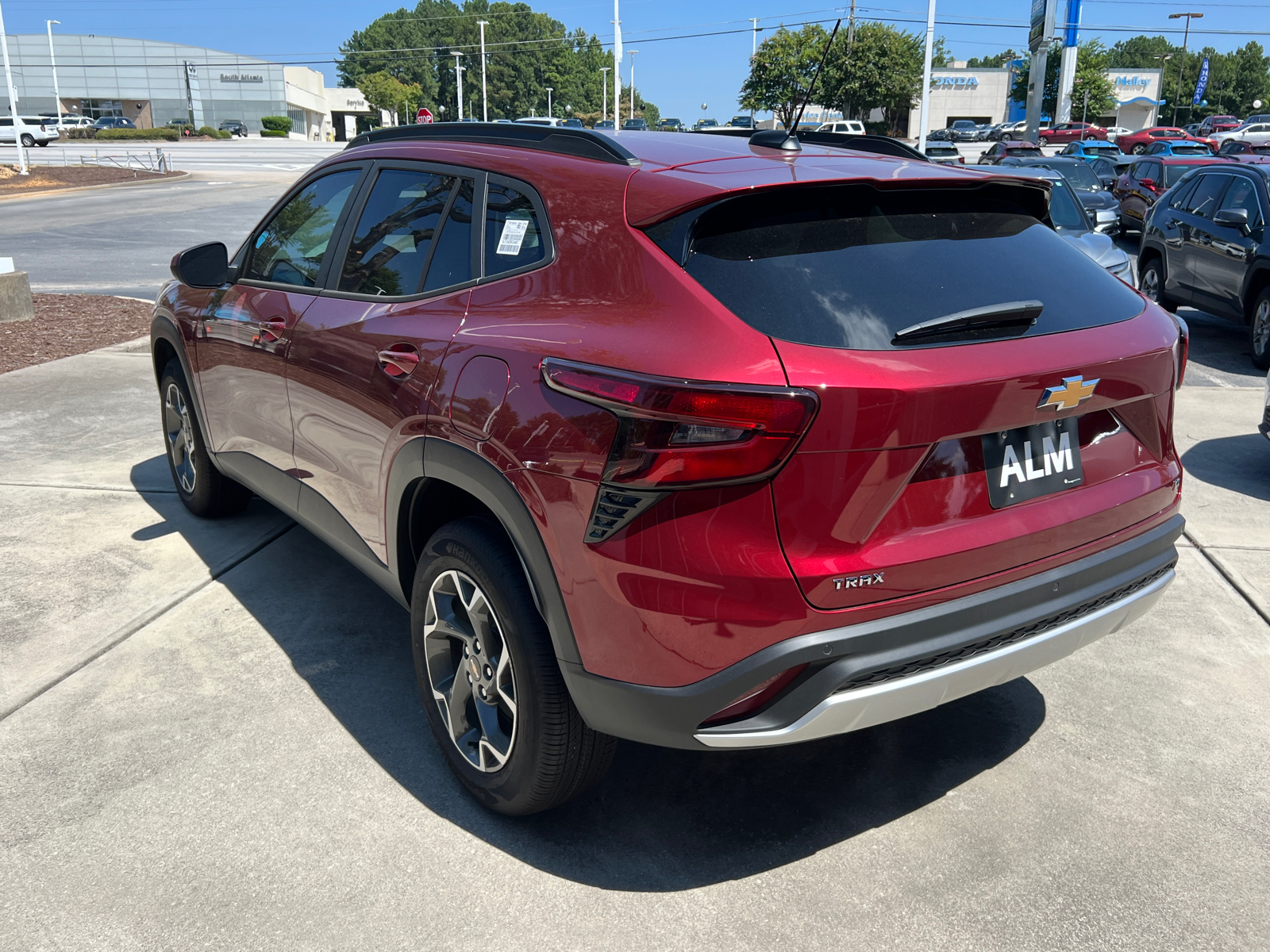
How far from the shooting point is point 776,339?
7.45 ft

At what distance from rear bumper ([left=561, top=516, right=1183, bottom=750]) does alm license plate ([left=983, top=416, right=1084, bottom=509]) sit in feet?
0.70

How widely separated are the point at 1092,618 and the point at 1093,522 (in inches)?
9.8

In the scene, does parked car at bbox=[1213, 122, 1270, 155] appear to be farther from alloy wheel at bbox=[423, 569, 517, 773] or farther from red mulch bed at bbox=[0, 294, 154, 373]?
alloy wheel at bbox=[423, 569, 517, 773]

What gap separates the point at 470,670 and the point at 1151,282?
1136 centimetres

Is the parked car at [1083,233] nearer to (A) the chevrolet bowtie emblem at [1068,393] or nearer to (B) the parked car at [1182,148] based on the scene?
(A) the chevrolet bowtie emblem at [1068,393]

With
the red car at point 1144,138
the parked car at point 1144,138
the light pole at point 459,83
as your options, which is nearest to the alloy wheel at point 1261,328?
the red car at point 1144,138

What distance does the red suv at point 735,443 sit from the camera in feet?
7.44

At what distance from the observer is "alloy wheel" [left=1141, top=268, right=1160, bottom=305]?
11.8m

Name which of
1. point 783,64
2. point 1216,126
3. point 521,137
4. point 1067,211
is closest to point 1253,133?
point 1216,126

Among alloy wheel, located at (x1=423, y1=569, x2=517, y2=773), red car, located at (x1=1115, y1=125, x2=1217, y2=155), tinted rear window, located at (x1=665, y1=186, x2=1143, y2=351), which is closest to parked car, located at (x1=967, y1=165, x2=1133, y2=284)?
tinted rear window, located at (x1=665, y1=186, x2=1143, y2=351)

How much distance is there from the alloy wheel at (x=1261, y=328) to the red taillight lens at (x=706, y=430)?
8862 mm

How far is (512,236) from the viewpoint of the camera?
2910 mm

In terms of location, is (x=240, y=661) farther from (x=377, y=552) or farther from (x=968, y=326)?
(x=968, y=326)

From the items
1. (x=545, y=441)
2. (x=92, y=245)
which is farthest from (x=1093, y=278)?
(x=92, y=245)
